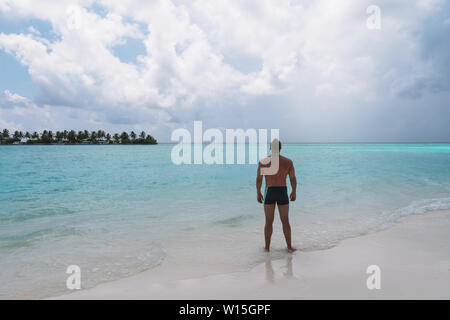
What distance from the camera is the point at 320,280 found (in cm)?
405

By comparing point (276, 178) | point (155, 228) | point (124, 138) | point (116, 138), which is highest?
point (116, 138)

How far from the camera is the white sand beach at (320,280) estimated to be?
3.67 metres

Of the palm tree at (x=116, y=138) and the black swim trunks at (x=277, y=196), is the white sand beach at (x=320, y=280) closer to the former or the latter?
the black swim trunks at (x=277, y=196)

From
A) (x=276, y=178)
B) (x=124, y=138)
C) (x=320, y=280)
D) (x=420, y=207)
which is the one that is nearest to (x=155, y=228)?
(x=276, y=178)

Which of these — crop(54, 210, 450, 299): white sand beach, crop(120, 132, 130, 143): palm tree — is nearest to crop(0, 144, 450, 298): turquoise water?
crop(54, 210, 450, 299): white sand beach

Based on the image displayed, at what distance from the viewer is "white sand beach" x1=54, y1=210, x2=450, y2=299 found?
367 cm

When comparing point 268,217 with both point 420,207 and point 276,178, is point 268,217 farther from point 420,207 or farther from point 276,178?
→ point 420,207

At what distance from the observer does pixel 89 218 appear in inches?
356

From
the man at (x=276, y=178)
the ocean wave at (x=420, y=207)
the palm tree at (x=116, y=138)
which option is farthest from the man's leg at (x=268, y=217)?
the palm tree at (x=116, y=138)

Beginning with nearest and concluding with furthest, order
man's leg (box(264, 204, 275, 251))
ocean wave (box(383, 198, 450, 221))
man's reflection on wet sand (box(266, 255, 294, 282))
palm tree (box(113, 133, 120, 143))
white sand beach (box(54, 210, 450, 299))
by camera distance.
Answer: white sand beach (box(54, 210, 450, 299))
man's reflection on wet sand (box(266, 255, 294, 282))
man's leg (box(264, 204, 275, 251))
ocean wave (box(383, 198, 450, 221))
palm tree (box(113, 133, 120, 143))

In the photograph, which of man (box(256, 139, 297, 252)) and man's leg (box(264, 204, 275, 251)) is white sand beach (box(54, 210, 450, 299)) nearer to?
man's leg (box(264, 204, 275, 251))
